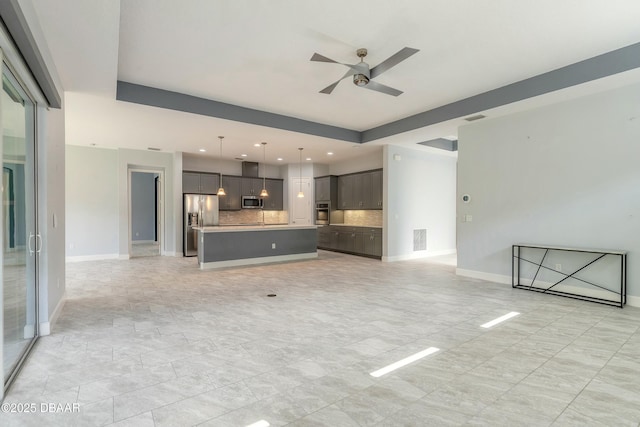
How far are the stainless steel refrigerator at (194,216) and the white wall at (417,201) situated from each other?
488cm

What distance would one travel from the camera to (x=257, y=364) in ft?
8.09

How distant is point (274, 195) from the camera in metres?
10.4

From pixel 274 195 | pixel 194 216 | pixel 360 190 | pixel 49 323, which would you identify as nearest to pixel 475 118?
pixel 360 190

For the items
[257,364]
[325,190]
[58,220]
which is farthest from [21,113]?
[325,190]

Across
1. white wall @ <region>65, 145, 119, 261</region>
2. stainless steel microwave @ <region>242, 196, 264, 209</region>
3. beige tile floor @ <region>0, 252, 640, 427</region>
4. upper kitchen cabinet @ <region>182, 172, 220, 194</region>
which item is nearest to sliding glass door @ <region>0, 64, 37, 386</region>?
beige tile floor @ <region>0, 252, 640, 427</region>

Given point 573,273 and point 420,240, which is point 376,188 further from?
point 573,273

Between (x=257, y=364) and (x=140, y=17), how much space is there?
3372mm

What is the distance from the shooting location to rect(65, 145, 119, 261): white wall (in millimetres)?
7379

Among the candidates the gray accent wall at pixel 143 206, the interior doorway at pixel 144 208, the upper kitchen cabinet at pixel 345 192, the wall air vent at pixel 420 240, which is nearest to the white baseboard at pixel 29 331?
the upper kitchen cabinet at pixel 345 192

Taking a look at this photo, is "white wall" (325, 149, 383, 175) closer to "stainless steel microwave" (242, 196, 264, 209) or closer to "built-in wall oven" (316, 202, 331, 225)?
"built-in wall oven" (316, 202, 331, 225)

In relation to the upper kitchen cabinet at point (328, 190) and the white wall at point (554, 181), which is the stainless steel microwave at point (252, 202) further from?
the white wall at point (554, 181)

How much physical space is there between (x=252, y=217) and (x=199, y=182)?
6.96 ft

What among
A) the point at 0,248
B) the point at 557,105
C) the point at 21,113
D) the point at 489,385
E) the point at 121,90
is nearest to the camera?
the point at 0,248

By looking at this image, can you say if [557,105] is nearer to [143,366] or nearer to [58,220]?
[143,366]
